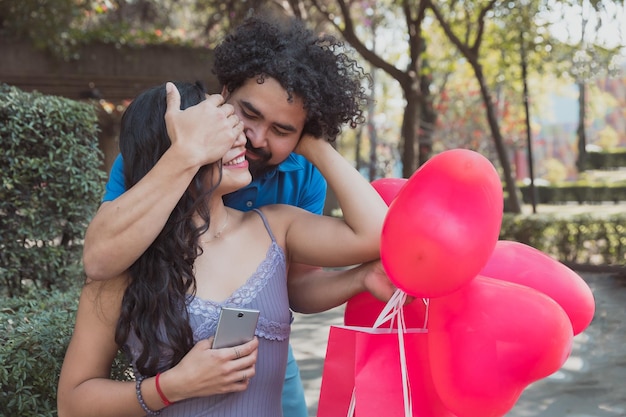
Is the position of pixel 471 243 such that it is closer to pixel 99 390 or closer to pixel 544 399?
pixel 99 390

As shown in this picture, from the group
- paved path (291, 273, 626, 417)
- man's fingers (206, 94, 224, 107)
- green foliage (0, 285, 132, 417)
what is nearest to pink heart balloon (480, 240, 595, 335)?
man's fingers (206, 94, 224, 107)

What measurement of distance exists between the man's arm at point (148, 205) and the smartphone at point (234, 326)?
25 cm

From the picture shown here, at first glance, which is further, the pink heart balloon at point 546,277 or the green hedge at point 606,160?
the green hedge at point 606,160

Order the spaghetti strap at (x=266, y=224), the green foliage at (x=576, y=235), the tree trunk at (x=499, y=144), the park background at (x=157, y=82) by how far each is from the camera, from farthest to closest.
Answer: the tree trunk at (x=499, y=144)
the green foliage at (x=576, y=235)
the park background at (x=157, y=82)
the spaghetti strap at (x=266, y=224)

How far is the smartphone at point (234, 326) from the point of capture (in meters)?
1.66

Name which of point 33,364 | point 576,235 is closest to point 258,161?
point 33,364

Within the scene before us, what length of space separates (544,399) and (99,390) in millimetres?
3952

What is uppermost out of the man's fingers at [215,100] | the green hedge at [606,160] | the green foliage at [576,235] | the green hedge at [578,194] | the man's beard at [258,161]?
the man's fingers at [215,100]

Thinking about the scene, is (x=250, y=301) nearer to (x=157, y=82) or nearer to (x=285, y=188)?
(x=285, y=188)

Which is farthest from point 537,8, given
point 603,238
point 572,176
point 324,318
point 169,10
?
point 572,176

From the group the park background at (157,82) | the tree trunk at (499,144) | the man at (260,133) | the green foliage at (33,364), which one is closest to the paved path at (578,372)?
the park background at (157,82)

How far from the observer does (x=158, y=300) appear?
5.59 ft

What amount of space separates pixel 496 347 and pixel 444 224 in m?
0.27

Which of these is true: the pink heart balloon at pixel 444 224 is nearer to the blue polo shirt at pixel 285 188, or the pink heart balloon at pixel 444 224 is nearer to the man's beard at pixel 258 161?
the man's beard at pixel 258 161
